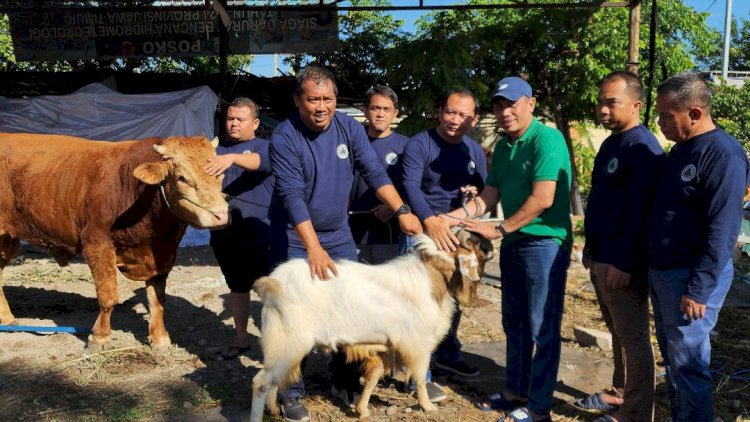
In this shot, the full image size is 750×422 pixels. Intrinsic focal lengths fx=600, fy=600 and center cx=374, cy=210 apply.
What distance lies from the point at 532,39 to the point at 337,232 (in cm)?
882

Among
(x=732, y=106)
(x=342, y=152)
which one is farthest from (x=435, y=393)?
(x=732, y=106)

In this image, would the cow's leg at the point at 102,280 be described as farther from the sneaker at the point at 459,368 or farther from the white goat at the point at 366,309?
the sneaker at the point at 459,368

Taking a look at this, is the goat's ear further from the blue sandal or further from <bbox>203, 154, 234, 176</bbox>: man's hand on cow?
<bbox>203, 154, 234, 176</bbox>: man's hand on cow

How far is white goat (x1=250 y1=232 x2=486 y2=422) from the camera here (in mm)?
3352

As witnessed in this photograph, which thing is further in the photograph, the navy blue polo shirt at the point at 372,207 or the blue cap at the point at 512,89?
the navy blue polo shirt at the point at 372,207

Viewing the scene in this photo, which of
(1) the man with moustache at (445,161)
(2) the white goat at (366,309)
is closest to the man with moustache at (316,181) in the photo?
Answer: (2) the white goat at (366,309)

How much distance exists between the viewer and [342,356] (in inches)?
155

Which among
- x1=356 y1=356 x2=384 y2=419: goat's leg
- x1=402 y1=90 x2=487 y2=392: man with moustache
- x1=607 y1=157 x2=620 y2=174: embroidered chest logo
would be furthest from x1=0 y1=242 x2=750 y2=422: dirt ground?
x1=607 y1=157 x2=620 y2=174: embroidered chest logo

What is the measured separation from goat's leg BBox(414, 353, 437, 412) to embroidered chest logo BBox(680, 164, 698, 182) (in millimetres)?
1708

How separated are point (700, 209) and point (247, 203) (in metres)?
3.12

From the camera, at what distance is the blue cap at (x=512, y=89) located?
3.49 meters

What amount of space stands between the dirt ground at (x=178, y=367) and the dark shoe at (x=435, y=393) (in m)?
0.06

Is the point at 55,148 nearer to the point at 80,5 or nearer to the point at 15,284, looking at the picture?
the point at 15,284

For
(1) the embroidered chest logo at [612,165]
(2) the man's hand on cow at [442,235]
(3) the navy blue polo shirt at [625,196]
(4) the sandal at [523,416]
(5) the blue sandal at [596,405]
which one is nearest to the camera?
(3) the navy blue polo shirt at [625,196]
